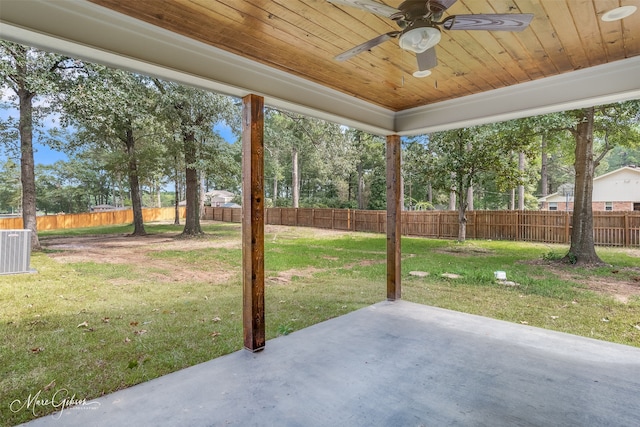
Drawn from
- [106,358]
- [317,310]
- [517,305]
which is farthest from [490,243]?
[106,358]

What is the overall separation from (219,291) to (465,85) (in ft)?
13.2

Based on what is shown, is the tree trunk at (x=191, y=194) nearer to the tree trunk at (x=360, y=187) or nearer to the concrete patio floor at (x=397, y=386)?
the concrete patio floor at (x=397, y=386)

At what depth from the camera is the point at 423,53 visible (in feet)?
5.82

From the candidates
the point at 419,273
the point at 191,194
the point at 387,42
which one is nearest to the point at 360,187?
the point at 191,194

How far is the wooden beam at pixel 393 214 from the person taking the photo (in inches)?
150

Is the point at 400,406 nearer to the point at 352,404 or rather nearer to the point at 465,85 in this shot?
the point at 352,404

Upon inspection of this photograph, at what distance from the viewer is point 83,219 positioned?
45.2ft

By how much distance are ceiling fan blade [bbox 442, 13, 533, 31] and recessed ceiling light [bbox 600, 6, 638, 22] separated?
71 centimetres

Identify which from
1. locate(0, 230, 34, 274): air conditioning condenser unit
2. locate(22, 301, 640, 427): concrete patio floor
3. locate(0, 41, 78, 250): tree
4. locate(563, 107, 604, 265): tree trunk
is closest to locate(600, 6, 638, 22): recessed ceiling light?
locate(22, 301, 640, 427): concrete patio floor

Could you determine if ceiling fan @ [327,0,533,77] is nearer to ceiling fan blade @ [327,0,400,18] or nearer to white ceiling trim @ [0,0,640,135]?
ceiling fan blade @ [327,0,400,18]

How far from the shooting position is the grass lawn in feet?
8.19

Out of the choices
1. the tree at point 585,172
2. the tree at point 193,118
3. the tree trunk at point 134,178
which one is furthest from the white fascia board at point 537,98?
the tree trunk at point 134,178

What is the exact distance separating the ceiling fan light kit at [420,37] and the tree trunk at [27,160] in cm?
837

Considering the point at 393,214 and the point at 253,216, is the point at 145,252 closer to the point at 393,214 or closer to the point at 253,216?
the point at 393,214
